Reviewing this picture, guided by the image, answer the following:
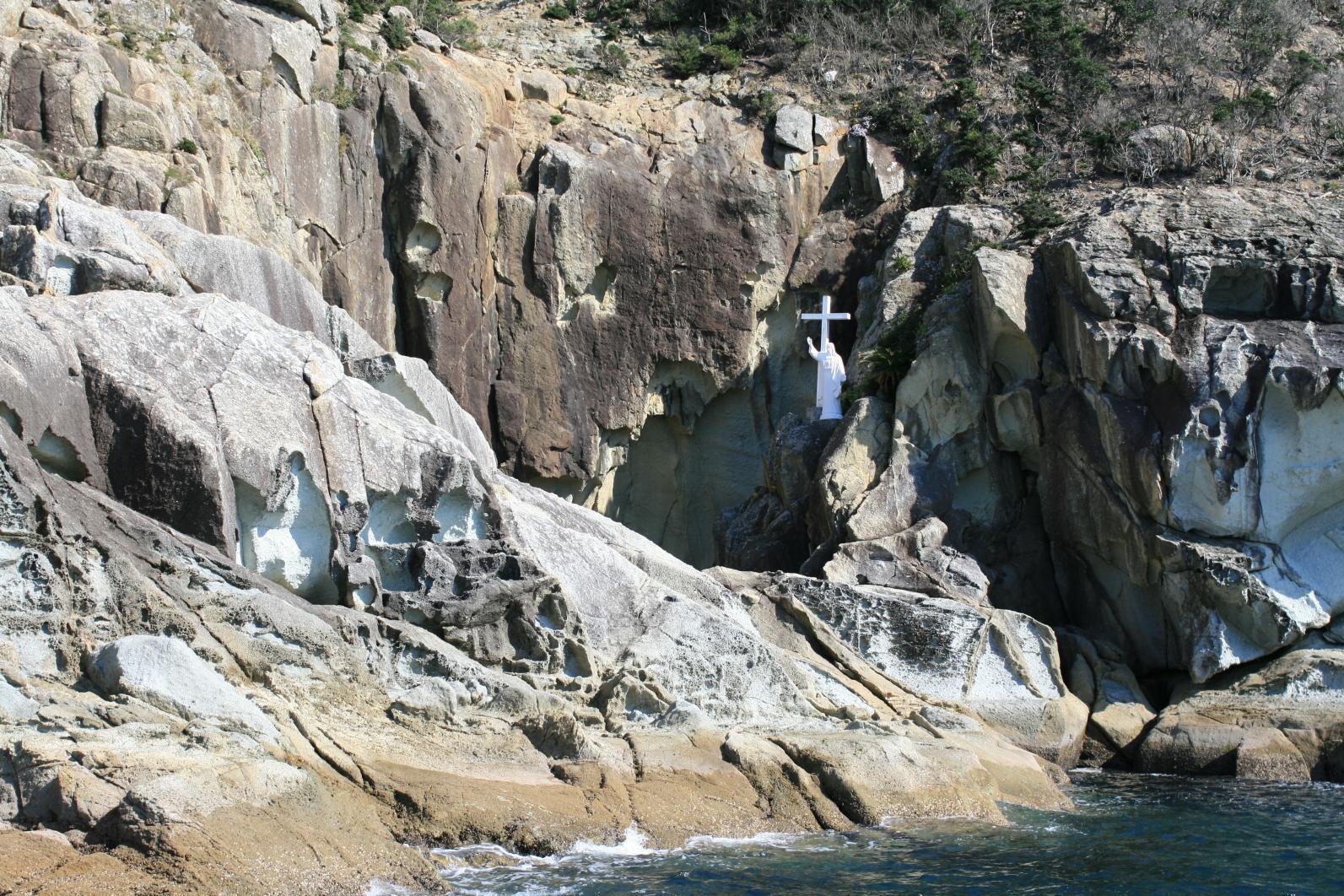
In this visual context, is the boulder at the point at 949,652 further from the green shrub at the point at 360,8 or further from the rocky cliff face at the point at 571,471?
the green shrub at the point at 360,8

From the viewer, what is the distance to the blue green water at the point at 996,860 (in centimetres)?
1395

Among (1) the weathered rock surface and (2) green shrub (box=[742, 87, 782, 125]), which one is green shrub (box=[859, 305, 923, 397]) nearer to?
(2) green shrub (box=[742, 87, 782, 125])

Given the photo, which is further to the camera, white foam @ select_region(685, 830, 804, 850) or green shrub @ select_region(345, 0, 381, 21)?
green shrub @ select_region(345, 0, 381, 21)

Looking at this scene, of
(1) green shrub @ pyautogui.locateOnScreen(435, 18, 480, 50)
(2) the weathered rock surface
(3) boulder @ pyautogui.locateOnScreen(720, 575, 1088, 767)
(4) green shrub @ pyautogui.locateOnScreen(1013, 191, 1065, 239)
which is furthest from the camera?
(1) green shrub @ pyautogui.locateOnScreen(435, 18, 480, 50)

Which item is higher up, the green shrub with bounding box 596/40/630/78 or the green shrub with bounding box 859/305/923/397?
the green shrub with bounding box 596/40/630/78

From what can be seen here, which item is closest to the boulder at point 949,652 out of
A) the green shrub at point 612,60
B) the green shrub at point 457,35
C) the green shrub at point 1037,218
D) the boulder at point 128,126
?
the green shrub at point 1037,218

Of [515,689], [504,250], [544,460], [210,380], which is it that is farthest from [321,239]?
[515,689]

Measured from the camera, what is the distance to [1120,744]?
24.1 m

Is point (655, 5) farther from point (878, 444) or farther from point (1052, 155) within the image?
point (878, 444)

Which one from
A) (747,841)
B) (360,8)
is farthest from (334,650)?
(360,8)

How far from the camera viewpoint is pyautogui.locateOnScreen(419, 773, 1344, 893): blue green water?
1395 cm

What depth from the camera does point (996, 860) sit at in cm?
1558

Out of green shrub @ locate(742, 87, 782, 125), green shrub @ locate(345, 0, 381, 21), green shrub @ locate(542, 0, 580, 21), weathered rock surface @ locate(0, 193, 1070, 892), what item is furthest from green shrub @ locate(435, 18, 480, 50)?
weathered rock surface @ locate(0, 193, 1070, 892)

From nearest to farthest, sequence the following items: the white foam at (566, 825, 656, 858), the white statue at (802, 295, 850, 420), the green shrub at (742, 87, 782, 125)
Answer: the white foam at (566, 825, 656, 858) → the white statue at (802, 295, 850, 420) → the green shrub at (742, 87, 782, 125)
